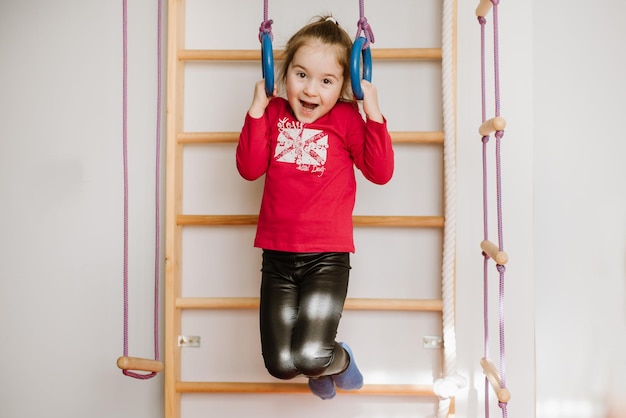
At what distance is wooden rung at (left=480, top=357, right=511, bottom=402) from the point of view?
1.74 m

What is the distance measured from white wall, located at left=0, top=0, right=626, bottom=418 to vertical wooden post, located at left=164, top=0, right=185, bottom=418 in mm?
158

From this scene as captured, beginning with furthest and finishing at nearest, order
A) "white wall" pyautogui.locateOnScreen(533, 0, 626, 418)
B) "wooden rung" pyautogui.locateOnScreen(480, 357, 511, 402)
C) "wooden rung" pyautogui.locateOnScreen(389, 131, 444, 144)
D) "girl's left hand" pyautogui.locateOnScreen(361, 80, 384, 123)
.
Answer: "white wall" pyautogui.locateOnScreen(533, 0, 626, 418)
"wooden rung" pyautogui.locateOnScreen(389, 131, 444, 144)
"girl's left hand" pyautogui.locateOnScreen(361, 80, 384, 123)
"wooden rung" pyautogui.locateOnScreen(480, 357, 511, 402)

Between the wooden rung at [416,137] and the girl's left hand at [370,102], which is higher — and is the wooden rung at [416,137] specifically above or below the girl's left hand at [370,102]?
below

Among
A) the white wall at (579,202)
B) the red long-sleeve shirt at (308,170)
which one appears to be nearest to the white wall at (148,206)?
the white wall at (579,202)

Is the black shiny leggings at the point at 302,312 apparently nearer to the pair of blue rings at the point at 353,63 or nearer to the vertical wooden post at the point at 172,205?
the vertical wooden post at the point at 172,205

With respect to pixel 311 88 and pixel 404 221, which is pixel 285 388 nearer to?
pixel 404 221

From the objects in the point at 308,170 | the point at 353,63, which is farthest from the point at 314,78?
the point at 308,170

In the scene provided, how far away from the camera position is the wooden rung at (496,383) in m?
1.74

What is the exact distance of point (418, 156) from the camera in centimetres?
229

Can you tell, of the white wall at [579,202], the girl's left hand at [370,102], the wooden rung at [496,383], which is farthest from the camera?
the white wall at [579,202]

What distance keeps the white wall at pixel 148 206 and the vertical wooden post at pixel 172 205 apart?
16cm

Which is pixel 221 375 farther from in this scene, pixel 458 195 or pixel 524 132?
pixel 524 132

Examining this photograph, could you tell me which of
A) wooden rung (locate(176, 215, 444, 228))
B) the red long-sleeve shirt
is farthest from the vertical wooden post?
the red long-sleeve shirt

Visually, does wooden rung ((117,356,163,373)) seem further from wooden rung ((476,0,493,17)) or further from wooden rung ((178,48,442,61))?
wooden rung ((476,0,493,17))
